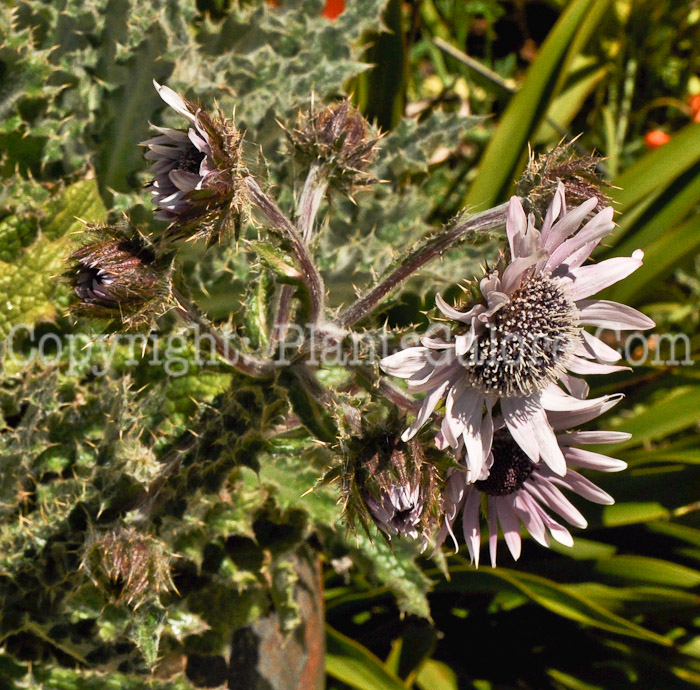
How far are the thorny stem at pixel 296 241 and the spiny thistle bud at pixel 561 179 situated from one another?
1.53 ft

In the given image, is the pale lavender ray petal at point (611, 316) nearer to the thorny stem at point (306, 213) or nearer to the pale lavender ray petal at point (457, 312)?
the pale lavender ray petal at point (457, 312)

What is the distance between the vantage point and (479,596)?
3.04 metres

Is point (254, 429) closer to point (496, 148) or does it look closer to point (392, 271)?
point (392, 271)

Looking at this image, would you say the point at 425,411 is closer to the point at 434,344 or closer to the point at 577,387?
the point at 434,344

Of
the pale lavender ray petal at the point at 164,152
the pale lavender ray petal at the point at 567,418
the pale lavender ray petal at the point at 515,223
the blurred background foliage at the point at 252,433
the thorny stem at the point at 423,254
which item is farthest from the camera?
the blurred background foliage at the point at 252,433

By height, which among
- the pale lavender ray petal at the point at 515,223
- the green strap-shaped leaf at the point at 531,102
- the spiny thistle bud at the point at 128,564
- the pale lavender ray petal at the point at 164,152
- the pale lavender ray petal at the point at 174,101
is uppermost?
the green strap-shaped leaf at the point at 531,102

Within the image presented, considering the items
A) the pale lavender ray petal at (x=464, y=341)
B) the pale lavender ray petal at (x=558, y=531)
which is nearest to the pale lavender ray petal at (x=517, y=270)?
the pale lavender ray petal at (x=464, y=341)

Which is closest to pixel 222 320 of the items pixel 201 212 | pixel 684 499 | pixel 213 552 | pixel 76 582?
pixel 213 552

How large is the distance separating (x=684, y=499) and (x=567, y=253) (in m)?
1.61

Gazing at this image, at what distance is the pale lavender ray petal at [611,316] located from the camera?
1546 millimetres

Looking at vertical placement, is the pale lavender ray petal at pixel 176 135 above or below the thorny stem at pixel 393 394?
above

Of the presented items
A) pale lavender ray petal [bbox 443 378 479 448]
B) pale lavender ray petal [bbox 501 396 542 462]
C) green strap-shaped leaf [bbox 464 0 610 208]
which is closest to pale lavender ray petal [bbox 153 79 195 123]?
pale lavender ray petal [bbox 443 378 479 448]

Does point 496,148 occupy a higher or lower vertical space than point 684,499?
higher

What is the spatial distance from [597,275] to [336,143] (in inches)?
25.2
